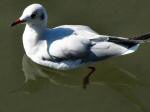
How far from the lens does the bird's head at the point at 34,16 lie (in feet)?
26.6

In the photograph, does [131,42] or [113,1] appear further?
[113,1]

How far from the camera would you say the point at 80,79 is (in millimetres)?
8227

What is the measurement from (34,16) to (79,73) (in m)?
1.01

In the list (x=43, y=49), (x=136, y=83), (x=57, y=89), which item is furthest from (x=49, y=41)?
(x=136, y=83)

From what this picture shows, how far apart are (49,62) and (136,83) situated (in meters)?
1.23

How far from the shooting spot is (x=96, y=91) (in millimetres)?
8008

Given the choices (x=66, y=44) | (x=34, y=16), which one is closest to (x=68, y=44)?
(x=66, y=44)

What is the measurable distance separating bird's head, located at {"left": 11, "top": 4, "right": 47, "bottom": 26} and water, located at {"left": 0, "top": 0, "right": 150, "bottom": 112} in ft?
1.94

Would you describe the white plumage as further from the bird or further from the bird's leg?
the bird's leg

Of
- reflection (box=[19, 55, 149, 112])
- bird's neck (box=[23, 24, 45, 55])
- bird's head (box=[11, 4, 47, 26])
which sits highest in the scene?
bird's head (box=[11, 4, 47, 26])

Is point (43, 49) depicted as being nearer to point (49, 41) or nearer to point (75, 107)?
point (49, 41)

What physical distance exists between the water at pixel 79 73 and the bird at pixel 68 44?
19 centimetres

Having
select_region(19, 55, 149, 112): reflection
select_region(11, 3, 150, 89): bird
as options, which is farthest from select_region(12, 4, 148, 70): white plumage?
select_region(19, 55, 149, 112): reflection

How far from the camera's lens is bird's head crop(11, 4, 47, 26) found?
320 inches
